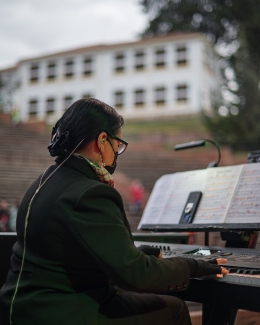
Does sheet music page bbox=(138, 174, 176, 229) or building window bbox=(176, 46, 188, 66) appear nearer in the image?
sheet music page bbox=(138, 174, 176, 229)

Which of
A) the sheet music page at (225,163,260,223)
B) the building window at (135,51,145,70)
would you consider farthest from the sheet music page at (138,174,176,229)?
the building window at (135,51,145,70)

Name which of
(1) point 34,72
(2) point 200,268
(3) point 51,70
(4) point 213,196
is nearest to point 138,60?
(3) point 51,70

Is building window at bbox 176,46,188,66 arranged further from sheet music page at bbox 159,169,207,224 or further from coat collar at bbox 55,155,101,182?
coat collar at bbox 55,155,101,182

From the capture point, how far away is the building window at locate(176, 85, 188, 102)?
3319 cm

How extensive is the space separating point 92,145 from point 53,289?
0.52 m

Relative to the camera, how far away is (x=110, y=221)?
165 cm

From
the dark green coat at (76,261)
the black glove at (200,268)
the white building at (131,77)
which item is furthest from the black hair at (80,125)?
the white building at (131,77)

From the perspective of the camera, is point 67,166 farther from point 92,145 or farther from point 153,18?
point 153,18

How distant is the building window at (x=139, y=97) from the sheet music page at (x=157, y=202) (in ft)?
102

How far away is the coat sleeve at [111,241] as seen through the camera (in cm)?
162

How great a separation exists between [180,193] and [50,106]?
33850mm

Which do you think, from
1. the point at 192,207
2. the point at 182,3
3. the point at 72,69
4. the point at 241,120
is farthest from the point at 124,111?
the point at 192,207

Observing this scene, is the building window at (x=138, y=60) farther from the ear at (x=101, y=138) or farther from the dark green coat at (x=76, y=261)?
the dark green coat at (x=76, y=261)

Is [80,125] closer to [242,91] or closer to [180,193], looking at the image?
[180,193]
